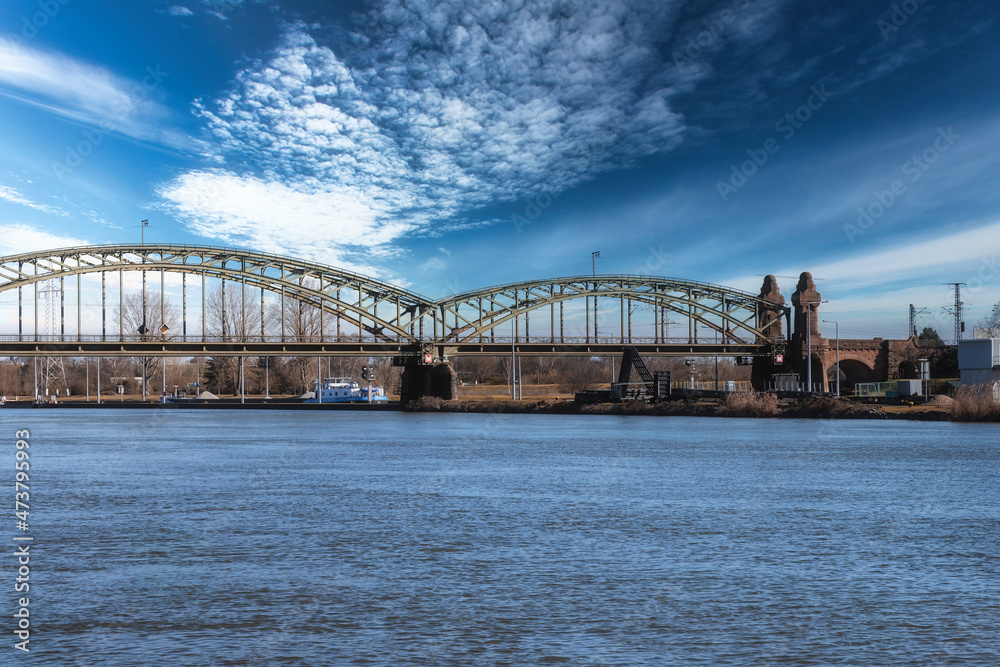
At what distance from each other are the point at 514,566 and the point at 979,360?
222 ft

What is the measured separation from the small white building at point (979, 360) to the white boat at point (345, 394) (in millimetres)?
61633

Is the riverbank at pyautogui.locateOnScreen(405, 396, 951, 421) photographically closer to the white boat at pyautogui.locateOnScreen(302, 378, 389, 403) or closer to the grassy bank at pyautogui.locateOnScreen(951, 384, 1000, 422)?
the grassy bank at pyautogui.locateOnScreen(951, 384, 1000, 422)

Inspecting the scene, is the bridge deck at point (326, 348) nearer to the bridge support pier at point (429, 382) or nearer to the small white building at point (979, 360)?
the bridge support pier at point (429, 382)

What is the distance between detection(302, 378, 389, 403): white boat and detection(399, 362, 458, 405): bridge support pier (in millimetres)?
9195

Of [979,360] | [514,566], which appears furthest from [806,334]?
[514,566]

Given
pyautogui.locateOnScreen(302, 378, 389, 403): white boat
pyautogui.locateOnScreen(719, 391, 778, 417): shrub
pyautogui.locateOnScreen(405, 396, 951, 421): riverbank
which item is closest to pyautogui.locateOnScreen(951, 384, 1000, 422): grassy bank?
pyautogui.locateOnScreen(405, 396, 951, 421): riverbank

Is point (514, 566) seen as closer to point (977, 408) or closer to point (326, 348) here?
point (977, 408)

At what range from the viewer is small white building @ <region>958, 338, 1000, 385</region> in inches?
2611

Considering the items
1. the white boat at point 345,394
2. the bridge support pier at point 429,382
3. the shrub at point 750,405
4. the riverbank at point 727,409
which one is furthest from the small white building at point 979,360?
the white boat at point 345,394

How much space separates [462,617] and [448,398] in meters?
81.2

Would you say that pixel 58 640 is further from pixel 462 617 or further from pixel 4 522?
pixel 4 522

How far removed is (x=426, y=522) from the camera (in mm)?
15336

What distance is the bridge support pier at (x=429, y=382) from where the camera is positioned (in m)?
91.6

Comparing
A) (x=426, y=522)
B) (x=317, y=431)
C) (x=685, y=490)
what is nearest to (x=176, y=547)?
(x=426, y=522)
